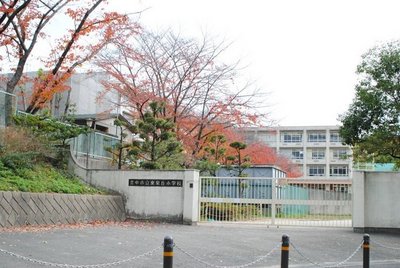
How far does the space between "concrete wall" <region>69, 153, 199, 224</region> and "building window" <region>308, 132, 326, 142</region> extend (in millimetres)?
58725

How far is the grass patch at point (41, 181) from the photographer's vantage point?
43.5 feet

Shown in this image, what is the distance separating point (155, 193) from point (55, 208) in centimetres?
446

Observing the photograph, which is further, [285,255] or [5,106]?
[5,106]

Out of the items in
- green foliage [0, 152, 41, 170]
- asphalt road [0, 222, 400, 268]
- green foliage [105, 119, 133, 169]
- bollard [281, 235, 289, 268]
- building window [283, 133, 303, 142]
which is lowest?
asphalt road [0, 222, 400, 268]

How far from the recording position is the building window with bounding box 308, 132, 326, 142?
239 feet

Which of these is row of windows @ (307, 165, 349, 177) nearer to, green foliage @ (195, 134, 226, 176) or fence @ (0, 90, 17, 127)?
Result: green foliage @ (195, 134, 226, 176)

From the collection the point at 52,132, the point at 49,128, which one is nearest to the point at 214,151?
the point at 52,132

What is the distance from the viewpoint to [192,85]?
24188 millimetres

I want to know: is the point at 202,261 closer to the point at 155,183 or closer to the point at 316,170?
the point at 155,183

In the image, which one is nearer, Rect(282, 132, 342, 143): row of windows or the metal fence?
the metal fence

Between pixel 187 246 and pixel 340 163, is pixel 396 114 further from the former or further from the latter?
pixel 340 163

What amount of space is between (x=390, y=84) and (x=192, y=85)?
11080 millimetres

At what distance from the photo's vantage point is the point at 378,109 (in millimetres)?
15766

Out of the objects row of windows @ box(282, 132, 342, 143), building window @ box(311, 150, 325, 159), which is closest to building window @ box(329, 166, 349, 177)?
building window @ box(311, 150, 325, 159)
